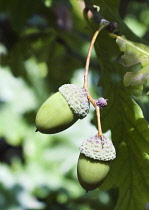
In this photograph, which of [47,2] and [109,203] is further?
[109,203]

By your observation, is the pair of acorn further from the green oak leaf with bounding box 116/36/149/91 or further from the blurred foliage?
the blurred foliage

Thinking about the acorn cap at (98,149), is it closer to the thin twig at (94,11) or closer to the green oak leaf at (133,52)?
the green oak leaf at (133,52)

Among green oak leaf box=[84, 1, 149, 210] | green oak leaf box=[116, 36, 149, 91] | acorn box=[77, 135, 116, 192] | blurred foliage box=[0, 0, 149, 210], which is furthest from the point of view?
blurred foliage box=[0, 0, 149, 210]

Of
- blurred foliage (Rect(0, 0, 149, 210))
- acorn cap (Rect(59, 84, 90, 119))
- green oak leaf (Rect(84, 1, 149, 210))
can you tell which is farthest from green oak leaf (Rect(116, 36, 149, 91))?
blurred foliage (Rect(0, 0, 149, 210))

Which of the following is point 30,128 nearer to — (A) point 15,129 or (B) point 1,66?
(A) point 15,129

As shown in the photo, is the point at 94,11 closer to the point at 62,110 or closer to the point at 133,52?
the point at 133,52

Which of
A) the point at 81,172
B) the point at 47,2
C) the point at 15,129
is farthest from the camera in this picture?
the point at 15,129

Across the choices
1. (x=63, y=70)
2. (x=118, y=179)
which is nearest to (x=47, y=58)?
(x=63, y=70)

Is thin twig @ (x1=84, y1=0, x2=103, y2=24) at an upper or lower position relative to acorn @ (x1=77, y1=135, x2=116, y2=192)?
upper

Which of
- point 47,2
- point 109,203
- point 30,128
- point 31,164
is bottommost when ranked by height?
point 109,203
